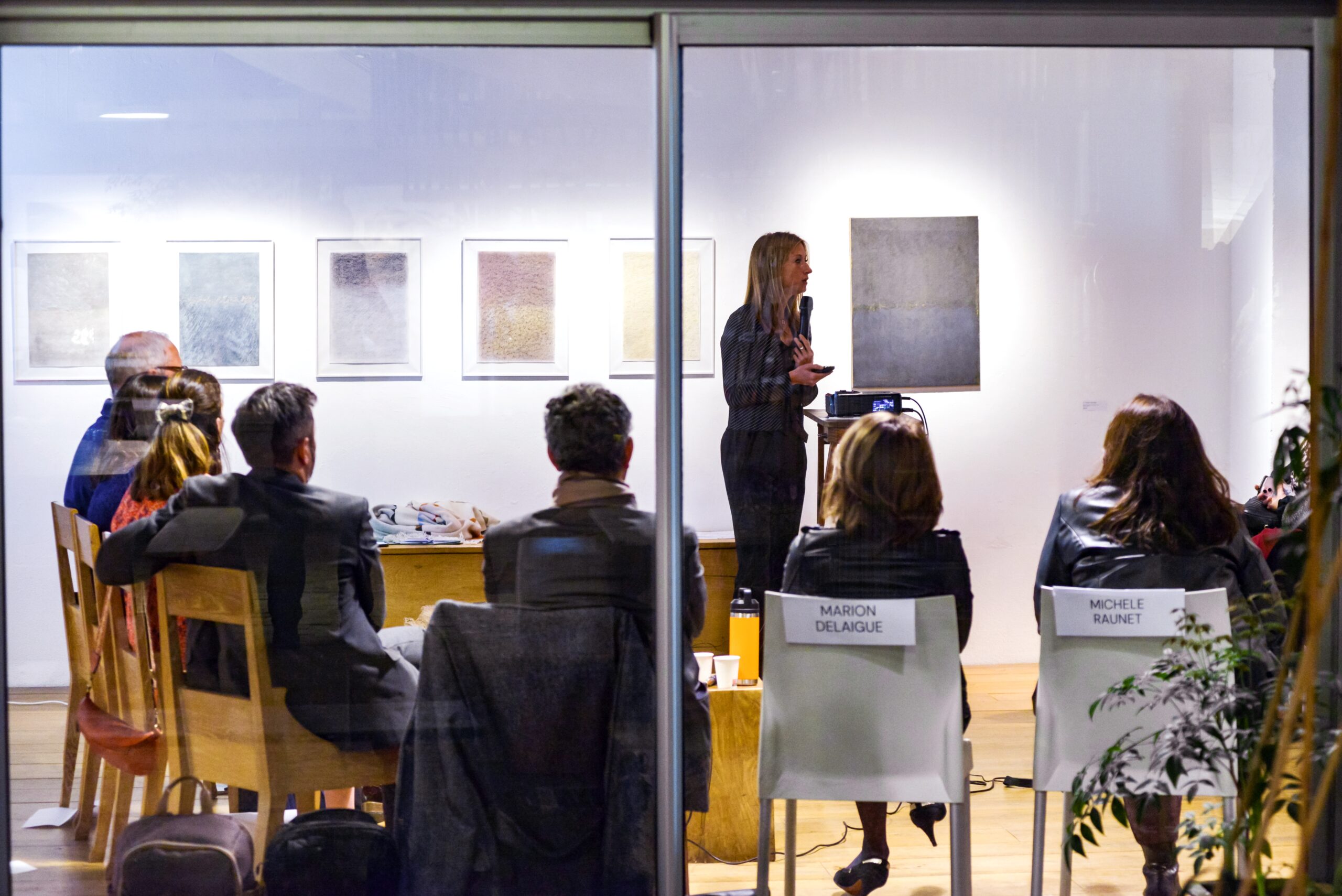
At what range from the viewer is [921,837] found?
9.46ft

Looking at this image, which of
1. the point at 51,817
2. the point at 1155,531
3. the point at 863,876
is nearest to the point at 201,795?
the point at 51,817

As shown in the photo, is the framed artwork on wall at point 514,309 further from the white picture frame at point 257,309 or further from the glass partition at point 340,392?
the white picture frame at point 257,309

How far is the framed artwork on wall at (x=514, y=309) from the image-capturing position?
2666mm

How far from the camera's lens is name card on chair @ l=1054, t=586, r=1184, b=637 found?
104 inches

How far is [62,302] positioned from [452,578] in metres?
1.12

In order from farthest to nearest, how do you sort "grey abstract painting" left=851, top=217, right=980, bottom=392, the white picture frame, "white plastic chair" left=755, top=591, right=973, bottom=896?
1. "grey abstract painting" left=851, top=217, right=980, bottom=392
2. the white picture frame
3. "white plastic chair" left=755, top=591, right=973, bottom=896

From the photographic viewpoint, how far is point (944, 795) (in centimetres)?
250

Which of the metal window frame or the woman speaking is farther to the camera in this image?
the woman speaking

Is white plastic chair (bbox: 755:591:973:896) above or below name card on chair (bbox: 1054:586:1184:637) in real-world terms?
below

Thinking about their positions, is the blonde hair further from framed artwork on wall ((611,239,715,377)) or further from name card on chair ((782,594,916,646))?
name card on chair ((782,594,916,646))

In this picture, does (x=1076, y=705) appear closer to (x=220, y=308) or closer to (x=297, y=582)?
(x=297, y=582)

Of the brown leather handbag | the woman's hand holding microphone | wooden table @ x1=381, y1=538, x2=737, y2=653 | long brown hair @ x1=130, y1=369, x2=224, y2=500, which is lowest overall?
the brown leather handbag

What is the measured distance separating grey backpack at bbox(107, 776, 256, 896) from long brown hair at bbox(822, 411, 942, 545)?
161cm

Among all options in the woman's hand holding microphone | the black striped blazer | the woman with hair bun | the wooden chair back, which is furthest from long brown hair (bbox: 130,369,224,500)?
the woman's hand holding microphone
